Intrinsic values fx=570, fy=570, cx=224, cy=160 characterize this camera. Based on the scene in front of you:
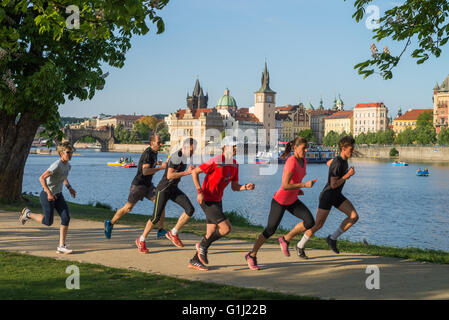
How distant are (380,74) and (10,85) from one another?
8801mm

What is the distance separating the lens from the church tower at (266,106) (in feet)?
610

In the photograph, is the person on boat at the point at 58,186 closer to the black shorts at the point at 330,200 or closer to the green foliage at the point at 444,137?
the black shorts at the point at 330,200

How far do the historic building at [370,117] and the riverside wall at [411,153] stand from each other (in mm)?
50080

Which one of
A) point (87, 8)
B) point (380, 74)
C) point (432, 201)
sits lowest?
point (432, 201)

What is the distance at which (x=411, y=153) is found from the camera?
11462 cm

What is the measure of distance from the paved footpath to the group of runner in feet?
0.88

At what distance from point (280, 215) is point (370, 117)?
176176mm

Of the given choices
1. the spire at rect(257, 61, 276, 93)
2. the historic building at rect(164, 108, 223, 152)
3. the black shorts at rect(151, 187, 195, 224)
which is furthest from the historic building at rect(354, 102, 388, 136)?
the black shorts at rect(151, 187, 195, 224)

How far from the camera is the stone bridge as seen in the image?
15654 centimetres

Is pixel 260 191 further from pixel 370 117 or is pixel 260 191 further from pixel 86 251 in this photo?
pixel 370 117

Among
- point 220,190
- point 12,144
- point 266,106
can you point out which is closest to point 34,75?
point 12,144

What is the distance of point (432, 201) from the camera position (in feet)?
123
